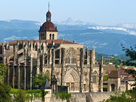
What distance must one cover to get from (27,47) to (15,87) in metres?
8.95

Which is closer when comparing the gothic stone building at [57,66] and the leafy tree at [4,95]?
the leafy tree at [4,95]

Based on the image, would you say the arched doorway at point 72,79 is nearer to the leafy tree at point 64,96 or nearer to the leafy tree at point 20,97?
the leafy tree at point 64,96

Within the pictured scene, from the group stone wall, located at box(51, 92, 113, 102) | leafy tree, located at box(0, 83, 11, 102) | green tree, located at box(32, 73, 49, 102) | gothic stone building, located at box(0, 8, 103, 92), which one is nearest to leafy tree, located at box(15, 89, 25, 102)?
leafy tree, located at box(0, 83, 11, 102)

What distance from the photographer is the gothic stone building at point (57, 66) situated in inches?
3612

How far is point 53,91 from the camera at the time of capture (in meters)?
84.2

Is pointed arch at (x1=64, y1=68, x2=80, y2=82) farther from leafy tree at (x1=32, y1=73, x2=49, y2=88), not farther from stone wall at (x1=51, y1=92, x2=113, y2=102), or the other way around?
stone wall at (x1=51, y1=92, x2=113, y2=102)

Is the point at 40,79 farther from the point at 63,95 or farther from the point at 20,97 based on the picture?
the point at 20,97

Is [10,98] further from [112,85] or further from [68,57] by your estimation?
[112,85]

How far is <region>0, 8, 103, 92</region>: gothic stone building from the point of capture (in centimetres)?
9175

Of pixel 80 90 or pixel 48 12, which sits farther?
pixel 48 12

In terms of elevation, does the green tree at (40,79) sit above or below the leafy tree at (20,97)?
above

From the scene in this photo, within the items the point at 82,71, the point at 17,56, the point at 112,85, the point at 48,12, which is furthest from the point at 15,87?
the point at 48,12

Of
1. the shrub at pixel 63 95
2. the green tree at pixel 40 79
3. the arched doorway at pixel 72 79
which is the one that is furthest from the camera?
the arched doorway at pixel 72 79

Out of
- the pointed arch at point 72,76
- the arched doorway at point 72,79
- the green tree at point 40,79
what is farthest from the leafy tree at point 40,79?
the arched doorway at point 72,79
